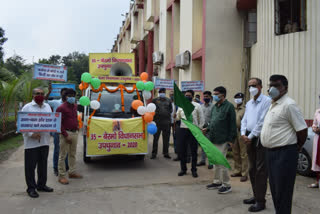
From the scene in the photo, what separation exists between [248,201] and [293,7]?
6529 millimetres

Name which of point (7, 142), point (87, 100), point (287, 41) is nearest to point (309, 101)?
point (287, 41)

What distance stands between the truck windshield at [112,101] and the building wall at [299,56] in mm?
4245

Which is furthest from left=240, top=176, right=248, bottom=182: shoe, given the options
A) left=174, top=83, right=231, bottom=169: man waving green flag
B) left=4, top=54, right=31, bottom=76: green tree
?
left=4, top=54, right=31, bottom=76: green tree

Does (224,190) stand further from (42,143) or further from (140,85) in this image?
(140,85)

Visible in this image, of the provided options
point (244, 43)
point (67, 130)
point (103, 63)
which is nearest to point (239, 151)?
point (67, 130)

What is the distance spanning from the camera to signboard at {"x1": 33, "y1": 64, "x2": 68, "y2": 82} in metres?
7.56

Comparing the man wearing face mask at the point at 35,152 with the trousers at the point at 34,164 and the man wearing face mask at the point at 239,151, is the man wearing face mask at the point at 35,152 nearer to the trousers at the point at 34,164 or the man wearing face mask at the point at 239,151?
the trousers at the point at 34,164

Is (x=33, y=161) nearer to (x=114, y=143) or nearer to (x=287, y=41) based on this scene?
(x=114, y=143)

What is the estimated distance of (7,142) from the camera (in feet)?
41.9

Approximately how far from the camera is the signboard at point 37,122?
5.58 meters

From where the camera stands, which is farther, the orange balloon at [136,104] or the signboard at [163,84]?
the signboard at [163,84]

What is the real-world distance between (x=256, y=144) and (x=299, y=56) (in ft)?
13.9

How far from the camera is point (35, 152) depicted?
5.73 m

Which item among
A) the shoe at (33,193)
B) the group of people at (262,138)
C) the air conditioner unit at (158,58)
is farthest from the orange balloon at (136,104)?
the air conditioner unit at (158,58)
